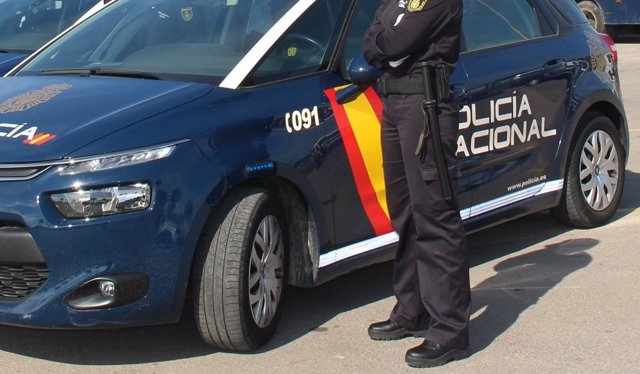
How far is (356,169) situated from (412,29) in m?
0.88

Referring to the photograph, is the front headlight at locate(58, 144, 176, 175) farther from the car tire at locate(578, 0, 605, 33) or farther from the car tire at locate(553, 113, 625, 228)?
the car tire at locate(578, 0, 605, 33)

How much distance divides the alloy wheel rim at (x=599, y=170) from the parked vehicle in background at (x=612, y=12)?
1215 cm

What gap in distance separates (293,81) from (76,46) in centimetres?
134

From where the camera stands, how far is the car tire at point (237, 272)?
4.12 meters

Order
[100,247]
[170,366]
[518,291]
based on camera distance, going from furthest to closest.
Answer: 1. [518,291]
2. [170,366]
3. [100,247]

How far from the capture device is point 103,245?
152 inches

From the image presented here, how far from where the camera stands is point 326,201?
14.9 ft

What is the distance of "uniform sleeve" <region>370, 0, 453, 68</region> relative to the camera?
394 cm

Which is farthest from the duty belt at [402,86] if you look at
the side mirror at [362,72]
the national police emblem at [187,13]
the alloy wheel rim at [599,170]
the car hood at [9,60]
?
the car hood at [9,60]

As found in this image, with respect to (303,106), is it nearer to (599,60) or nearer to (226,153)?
(226,153)

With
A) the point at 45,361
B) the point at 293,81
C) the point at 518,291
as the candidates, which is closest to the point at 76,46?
the point at 293,81

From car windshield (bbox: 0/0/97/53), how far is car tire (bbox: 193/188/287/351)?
169 inches

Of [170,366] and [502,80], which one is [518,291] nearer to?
[502,80]

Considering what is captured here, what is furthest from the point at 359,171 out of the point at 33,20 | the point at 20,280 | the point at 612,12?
the point at 612,12
